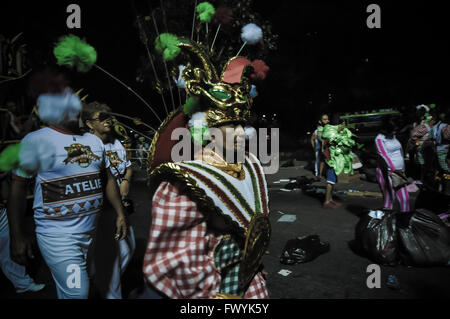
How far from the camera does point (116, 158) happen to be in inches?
156

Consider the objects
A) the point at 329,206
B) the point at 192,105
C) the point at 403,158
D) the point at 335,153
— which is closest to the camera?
the point at 192,105

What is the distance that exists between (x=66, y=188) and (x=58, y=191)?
0.06 m

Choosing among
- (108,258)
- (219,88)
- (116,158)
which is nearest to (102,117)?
(116,158)

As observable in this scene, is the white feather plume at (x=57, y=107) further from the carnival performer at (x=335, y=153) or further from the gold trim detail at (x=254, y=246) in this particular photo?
the carnival performer at (x=335, y=153)

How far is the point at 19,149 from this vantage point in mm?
2242

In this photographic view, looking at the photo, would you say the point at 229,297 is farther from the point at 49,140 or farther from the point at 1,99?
the point at 1,99

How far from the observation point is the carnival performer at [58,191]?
226cm

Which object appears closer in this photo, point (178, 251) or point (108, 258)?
point (178, 251)

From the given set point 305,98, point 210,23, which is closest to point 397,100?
point 305,98

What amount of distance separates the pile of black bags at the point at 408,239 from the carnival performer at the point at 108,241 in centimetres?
346

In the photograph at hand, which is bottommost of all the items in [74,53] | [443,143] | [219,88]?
[443,143]

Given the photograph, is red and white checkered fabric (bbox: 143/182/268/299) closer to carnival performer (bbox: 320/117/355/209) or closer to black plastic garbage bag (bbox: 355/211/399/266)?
black plastic garbage bag (bbox: 355/211/399/266)

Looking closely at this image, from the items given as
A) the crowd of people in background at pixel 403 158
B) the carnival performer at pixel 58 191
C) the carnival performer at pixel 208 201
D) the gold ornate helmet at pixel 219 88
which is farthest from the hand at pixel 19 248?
the crowd of people in background at pixel 403 158

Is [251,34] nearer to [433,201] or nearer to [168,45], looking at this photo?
[168,45]
